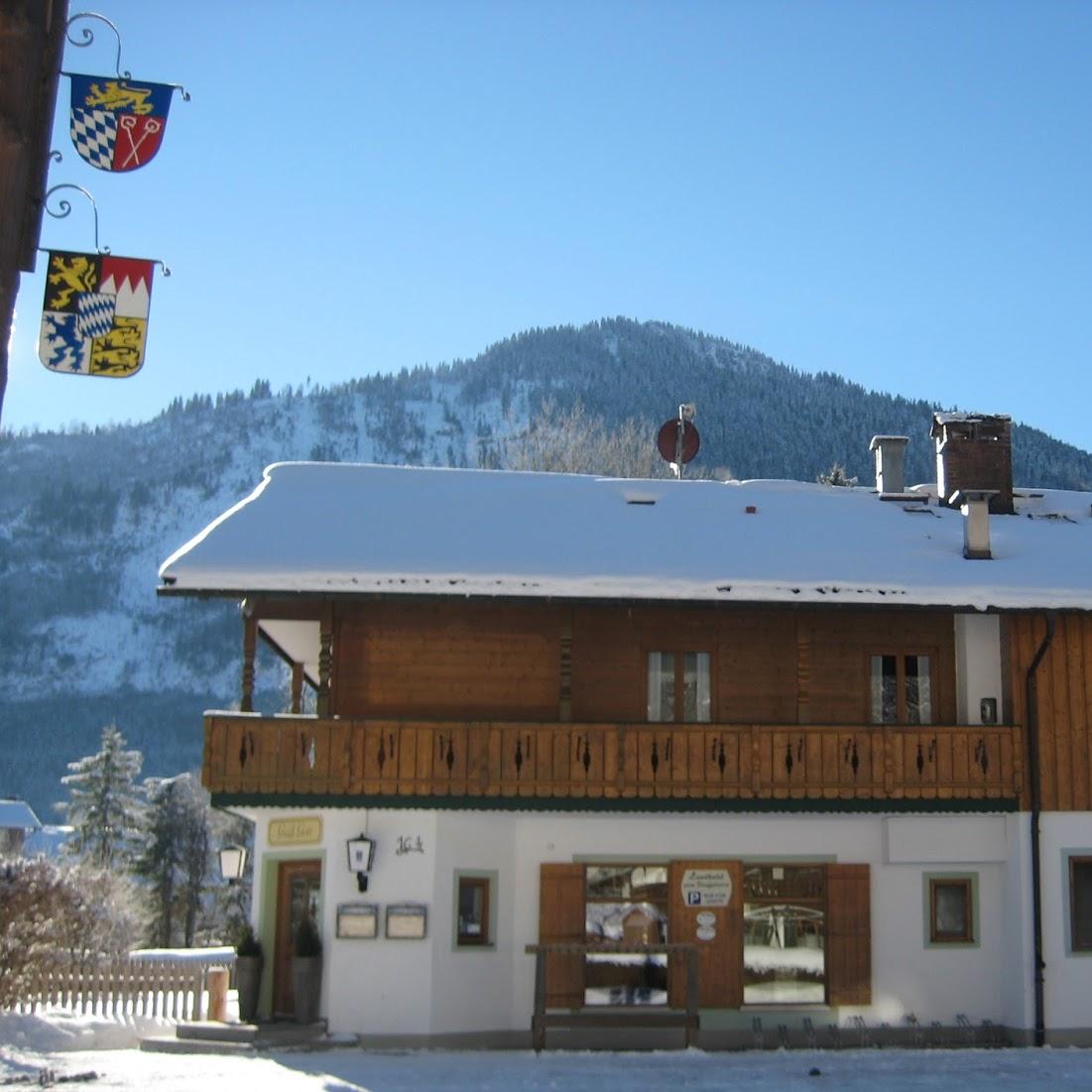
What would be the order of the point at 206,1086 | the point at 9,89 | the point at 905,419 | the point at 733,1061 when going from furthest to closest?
the point at 905,419 < the point at 733,1061 < the point at 206,1086 < the point at 9,89

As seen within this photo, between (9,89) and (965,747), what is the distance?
16397 millimetres

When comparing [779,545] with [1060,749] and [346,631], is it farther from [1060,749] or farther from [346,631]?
[346,631]

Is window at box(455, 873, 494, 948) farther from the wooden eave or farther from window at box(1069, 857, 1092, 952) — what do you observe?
window at box(1069, 857, 1092, 952)

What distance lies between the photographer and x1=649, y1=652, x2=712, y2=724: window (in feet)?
70.7

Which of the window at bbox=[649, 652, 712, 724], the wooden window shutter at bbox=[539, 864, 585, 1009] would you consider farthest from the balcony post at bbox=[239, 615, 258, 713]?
the window at bbox=[649, 652, 712, 724]

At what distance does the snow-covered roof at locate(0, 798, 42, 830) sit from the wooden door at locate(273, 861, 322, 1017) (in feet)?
273

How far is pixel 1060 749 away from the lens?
20.9m

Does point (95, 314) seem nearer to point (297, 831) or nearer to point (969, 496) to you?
point (297, 831)

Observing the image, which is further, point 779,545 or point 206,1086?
point 779,545

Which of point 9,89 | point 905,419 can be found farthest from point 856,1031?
point 905,419

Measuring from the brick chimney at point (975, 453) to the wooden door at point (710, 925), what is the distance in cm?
698

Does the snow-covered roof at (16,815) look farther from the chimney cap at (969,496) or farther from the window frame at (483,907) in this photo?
the chimney cap at (969,496)

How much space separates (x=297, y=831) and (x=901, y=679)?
8394mm

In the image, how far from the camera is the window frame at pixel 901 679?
21766mm
